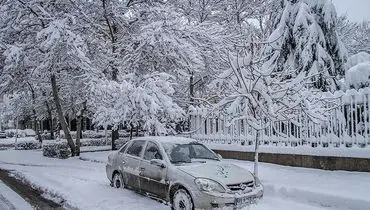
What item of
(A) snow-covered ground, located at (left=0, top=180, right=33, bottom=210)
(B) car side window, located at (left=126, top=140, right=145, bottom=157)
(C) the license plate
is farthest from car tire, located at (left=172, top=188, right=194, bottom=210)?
(A) snow-covered ground, located at (left=0, top=180, right=33, bottom=210)

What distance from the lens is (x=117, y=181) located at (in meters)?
11.2

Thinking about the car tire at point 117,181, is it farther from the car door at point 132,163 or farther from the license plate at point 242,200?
the license plate at point 242,200

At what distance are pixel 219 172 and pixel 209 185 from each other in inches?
21.9

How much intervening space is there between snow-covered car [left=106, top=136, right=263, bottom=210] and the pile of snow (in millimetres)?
6543

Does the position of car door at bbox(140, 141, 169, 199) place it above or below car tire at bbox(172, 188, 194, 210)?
above

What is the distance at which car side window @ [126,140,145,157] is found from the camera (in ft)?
34.0

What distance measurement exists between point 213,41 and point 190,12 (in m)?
5.51

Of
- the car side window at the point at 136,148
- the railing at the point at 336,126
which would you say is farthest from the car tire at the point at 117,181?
the railing at the point at 336,126

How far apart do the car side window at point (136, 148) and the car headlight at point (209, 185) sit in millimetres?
2760

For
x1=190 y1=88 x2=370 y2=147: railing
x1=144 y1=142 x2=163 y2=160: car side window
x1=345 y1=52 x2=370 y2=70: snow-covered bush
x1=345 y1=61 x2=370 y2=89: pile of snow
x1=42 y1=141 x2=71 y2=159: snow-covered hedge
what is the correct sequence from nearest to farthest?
1. x1=144 y1=142 x2=163 y2=160: car side window
2. x1=190 y1=88 x2=370 y2=147: railing
3. x1=345 y1=61 x2=370 y2=89: pile of snow
4. x1=345 y1=52 x2=370 y2=70: snow-covered bush
5. x1=42 y1=141 x2=71 y2=159: snow-covered hedge

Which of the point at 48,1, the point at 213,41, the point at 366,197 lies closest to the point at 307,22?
the point at 213,41

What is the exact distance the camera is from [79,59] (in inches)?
766

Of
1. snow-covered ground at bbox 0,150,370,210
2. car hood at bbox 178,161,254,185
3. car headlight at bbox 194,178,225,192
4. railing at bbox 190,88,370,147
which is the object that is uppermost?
railing at bbox 190,88,370,147

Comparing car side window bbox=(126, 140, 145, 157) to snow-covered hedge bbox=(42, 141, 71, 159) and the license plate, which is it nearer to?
the license plate
